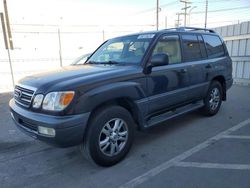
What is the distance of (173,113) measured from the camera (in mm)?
4191

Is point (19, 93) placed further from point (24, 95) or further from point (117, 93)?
point (117, 93)

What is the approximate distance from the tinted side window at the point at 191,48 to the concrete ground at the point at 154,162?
1.42 metres

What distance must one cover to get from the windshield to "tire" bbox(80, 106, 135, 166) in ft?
3.15

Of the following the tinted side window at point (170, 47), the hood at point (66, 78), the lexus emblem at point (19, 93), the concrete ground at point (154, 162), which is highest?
the tinted side window at point (170, 47)

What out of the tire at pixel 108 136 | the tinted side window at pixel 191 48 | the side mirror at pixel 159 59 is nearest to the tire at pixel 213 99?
the tinted side window at pixel 191 48

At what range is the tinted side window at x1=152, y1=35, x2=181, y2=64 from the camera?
3873 mm

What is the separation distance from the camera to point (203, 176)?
297 cm

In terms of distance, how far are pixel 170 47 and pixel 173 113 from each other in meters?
1.20

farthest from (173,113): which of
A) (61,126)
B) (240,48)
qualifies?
(240,48)

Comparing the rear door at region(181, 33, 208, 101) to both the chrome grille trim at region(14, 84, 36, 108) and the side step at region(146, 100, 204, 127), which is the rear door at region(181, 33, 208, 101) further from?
the chrome grille trim at region(14, 84, 36, 108)

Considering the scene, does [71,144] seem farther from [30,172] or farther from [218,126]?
[218,126]

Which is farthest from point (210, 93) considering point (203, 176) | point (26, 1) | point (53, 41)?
point (26, 1)

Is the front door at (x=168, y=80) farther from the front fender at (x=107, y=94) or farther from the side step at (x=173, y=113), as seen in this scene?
the front fender at (x=107, y=94)

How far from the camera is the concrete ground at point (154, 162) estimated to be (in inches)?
115
